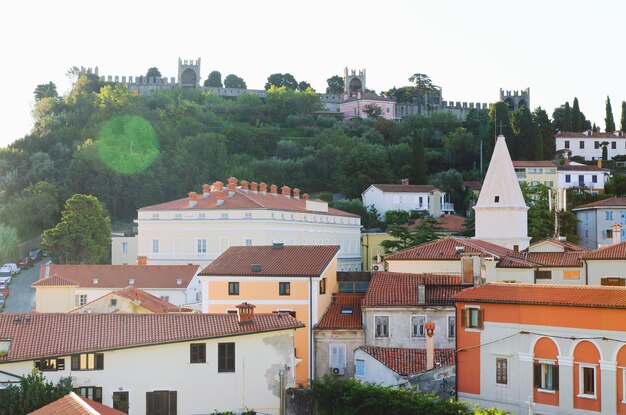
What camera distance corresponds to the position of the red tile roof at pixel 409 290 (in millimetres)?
39656

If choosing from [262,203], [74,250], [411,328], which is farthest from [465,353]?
[74,250]

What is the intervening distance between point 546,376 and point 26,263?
61.5 metres

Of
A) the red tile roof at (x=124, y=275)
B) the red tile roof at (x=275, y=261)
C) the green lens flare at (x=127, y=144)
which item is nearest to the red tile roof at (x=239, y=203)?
the red tile roof at (x=124, y=275)

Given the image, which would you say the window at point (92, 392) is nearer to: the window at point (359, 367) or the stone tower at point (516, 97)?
the window at point (359, 367)

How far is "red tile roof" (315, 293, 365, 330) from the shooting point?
40.6 meters

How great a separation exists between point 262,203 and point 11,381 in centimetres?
4703

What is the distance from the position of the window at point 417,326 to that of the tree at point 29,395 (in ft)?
46.6

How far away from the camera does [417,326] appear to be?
39.6 metres

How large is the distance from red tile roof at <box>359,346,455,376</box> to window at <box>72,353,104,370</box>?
10187 mm

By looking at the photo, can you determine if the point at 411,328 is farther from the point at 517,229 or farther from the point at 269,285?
the point at 517,229

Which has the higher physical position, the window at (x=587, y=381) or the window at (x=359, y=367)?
the window at (x=587, y=381)

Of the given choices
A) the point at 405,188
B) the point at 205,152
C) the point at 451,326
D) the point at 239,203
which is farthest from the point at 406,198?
the point at 451,326

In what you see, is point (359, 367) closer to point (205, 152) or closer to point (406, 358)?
point (406, 358)

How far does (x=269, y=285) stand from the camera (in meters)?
43.0
